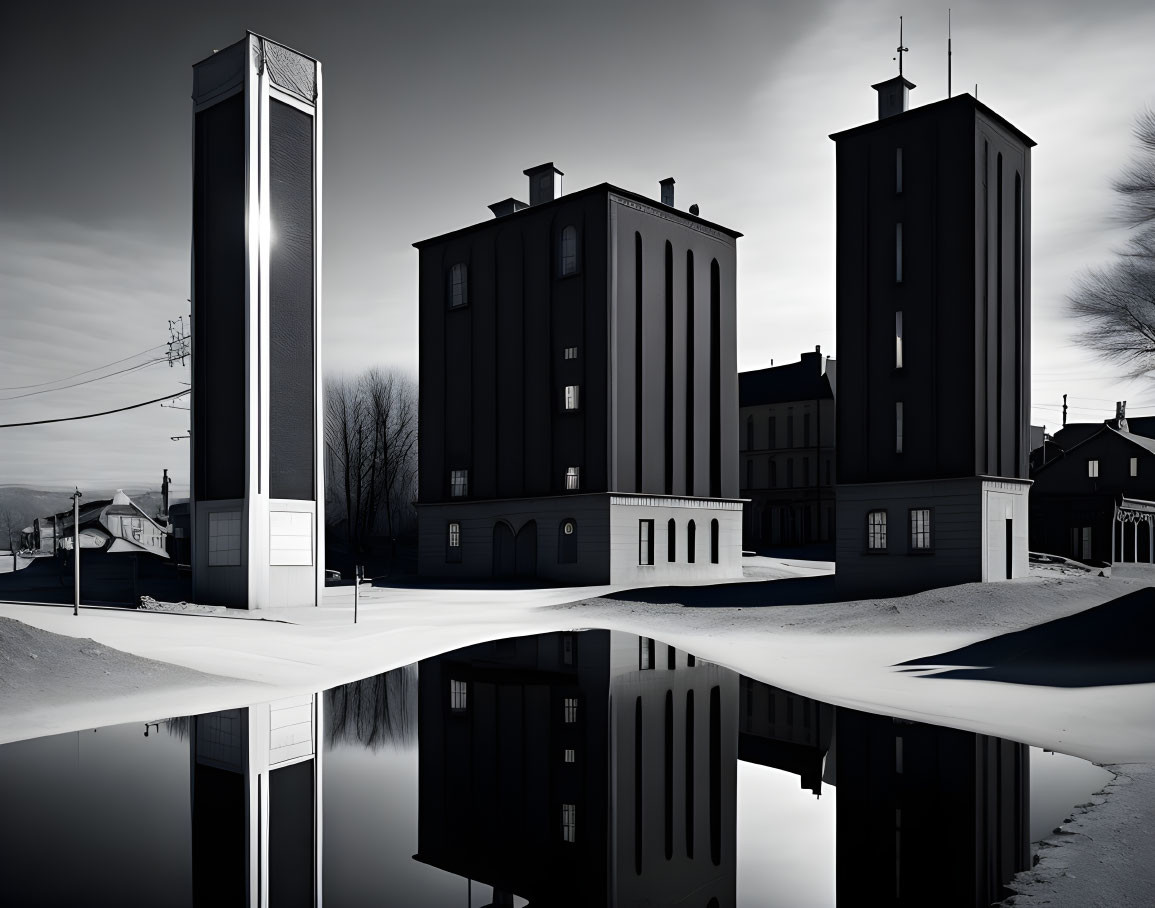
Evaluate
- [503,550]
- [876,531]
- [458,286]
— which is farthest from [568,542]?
[458,286]

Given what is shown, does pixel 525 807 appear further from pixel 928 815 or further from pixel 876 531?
pixel 876 531

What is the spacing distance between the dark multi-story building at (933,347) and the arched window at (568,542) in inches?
490

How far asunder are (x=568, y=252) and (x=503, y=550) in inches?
547

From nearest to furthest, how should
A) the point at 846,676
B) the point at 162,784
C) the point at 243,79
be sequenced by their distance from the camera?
1. the point at 162,784
2. the point at 846,676
3. the point at 243,79

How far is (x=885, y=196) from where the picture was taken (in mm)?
33062

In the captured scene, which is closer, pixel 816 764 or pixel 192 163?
pixel 816 764

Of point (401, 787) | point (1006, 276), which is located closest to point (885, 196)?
point (1006, 276)

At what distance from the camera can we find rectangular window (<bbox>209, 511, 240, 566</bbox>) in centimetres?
2948

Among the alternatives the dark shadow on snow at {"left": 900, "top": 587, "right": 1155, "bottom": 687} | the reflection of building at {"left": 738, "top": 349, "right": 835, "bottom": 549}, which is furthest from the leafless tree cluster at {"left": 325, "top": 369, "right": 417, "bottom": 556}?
the dark shadow on snow at {"left": 900, "top": 587, "right": 1155, "bottom": 687}

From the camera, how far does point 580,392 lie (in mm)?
42938

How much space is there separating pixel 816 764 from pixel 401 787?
4.19 m

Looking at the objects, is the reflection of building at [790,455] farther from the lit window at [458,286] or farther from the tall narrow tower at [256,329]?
the tall narrow tower at [256,329]

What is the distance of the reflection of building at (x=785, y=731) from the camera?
10109 mm

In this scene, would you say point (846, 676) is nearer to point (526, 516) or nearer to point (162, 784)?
point (162, 784)
